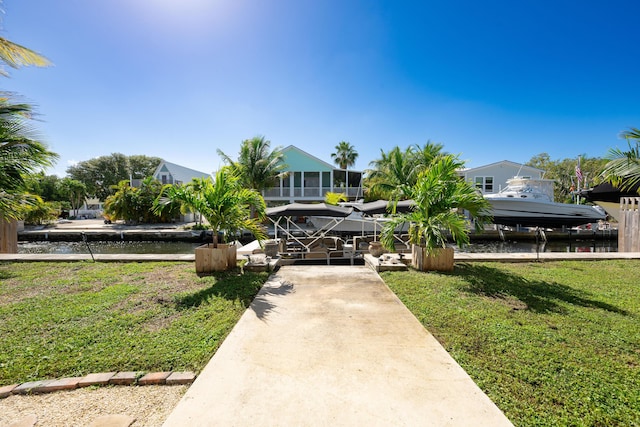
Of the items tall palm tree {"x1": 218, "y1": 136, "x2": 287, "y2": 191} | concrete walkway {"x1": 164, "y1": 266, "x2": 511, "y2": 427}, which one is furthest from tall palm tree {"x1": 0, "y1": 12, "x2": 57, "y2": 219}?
tall palm tree {"x1": 218, "y1": 136, "x2": 287, "y2": 191}

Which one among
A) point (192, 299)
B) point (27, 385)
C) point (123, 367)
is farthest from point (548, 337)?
point (27, 385)

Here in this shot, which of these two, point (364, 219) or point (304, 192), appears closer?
point (364, 219)

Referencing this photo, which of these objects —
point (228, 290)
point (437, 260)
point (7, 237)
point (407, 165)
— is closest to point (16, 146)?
point (7, 237)

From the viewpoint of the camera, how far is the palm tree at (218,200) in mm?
6637

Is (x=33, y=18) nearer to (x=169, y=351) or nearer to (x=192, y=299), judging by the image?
(x=192, y=299)

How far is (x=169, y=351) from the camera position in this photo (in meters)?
3.18

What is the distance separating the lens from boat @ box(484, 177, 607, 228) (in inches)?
749

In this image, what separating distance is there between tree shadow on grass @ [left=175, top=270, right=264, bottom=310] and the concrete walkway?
752 mm

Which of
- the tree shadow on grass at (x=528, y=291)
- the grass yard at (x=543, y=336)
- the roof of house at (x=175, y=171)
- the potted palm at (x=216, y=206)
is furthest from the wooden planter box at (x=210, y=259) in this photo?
the roof of house at (x=175, y=171)

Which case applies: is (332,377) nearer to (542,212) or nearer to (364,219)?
(364,219)

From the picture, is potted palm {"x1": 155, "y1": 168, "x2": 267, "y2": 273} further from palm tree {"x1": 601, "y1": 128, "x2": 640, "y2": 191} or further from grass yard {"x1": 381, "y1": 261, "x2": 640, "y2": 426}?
palm tree {"x1": 601, "y1": 128, "x2": 640, "y2": 191}

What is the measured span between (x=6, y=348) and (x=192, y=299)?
2188 mm

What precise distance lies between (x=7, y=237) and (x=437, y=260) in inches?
544

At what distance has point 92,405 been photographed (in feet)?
7.76
